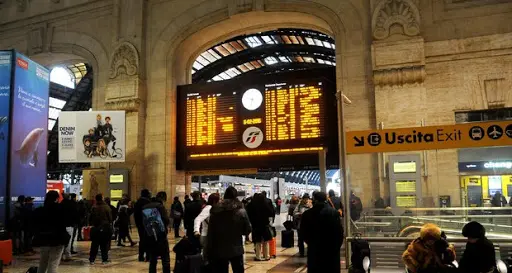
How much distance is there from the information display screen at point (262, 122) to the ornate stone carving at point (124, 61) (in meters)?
2.71

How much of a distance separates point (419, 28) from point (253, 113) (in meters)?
5.66

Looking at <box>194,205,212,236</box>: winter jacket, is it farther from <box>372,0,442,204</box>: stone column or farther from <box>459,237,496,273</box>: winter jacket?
<box>372,0,442,204</box>: stone column

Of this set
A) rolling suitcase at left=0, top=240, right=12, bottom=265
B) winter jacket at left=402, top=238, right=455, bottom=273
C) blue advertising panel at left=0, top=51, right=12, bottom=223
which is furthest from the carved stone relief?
winter jacket at left=402, top=238, right=455, bottom=273

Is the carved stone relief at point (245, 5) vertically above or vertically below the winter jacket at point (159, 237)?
above

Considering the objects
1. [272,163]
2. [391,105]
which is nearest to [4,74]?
[272,163]

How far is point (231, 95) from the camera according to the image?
1565 cm

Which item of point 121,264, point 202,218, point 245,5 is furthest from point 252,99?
point 202,218

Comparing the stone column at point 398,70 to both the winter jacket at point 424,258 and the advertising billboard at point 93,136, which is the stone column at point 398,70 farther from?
the winter jacket at point 424,258

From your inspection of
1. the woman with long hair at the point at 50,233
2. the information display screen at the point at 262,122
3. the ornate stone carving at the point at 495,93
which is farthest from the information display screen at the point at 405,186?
the woman with long hair at the point at 50,233

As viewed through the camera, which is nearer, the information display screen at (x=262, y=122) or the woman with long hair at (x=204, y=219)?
Result: the woman with long hair at (x=204, y=219)

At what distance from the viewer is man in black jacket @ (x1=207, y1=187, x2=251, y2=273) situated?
5.41 metres

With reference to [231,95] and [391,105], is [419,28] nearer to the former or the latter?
[391,105]

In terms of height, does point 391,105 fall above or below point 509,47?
below

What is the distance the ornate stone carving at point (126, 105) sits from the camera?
16.9 meters
